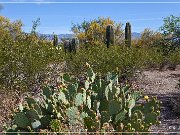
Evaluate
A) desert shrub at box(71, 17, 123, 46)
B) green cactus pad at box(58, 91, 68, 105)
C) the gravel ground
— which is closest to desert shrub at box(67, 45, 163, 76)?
the gravel ground

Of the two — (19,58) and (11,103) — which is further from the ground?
(19,58)

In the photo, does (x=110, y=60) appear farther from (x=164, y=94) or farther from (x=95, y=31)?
(x=95, y=31)

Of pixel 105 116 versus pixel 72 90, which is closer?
pixel 105 116

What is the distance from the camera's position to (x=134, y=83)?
17.8 meters

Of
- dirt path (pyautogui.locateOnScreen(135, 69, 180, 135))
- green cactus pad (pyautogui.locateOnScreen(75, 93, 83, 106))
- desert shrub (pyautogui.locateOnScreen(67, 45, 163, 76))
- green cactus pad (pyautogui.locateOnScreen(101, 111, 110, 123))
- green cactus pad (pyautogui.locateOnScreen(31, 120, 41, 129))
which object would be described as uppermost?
desert shrub (pyautogui.locateOnScreen(67, 45, 163, 76))

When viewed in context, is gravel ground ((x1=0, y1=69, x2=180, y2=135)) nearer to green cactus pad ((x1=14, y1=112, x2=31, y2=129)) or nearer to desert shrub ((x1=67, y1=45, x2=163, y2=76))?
desert shrub ((x1=67, y1=45, x2=163, y2=76))

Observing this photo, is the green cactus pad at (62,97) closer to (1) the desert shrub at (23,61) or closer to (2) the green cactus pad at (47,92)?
(2) the green cactus pad at (47,92)

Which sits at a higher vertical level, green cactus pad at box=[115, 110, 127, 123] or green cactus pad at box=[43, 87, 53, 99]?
green cactus pad at box=[43, 87, 53, 99]

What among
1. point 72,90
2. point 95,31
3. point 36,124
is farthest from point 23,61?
point 95,31

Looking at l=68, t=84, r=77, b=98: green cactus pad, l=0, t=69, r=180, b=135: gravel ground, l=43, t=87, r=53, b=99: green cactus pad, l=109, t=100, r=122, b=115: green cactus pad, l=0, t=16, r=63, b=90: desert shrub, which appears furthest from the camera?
l=0, t=16, r=63, b=90: desert shrub

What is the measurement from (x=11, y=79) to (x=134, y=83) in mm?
6596

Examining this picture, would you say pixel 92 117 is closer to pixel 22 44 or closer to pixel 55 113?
pixel 55 113

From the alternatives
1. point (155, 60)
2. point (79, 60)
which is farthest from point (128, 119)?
point (155, 60)

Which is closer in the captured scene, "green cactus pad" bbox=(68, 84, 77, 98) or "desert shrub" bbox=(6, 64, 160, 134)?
"desert shrub" bbox=(6, 64, 160, 134)
